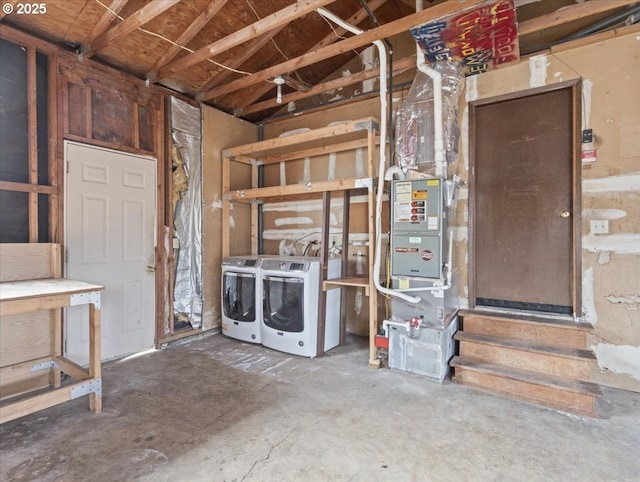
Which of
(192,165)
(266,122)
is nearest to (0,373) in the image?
(192,165)

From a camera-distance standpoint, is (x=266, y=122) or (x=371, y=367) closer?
(x=371, y=367)

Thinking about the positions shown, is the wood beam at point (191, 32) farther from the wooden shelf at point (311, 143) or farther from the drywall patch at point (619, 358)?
the drywall patch at point (619, 358)

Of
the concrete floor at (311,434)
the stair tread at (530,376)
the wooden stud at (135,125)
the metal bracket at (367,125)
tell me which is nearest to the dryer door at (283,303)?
the concrete floor at (311,434)

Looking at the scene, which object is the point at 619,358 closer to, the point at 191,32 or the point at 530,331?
the point at 530,331

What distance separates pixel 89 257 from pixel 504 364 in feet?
12.1

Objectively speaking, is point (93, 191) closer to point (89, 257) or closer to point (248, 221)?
point (89, 257)

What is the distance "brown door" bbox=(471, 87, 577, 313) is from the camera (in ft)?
9.68

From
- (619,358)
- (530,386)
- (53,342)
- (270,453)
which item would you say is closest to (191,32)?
(53,342)

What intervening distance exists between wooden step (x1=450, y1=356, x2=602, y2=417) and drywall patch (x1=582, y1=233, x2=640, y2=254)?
1.08m

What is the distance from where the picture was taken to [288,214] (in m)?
4.49

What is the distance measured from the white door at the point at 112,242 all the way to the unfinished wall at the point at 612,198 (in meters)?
4.03

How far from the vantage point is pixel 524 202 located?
10.2ft

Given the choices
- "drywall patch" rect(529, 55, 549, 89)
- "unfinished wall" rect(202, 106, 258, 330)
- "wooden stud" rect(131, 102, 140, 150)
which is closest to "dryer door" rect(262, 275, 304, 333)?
"unfinished wall" rect(202, 106, 258, 330)

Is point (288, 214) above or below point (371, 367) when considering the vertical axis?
above
